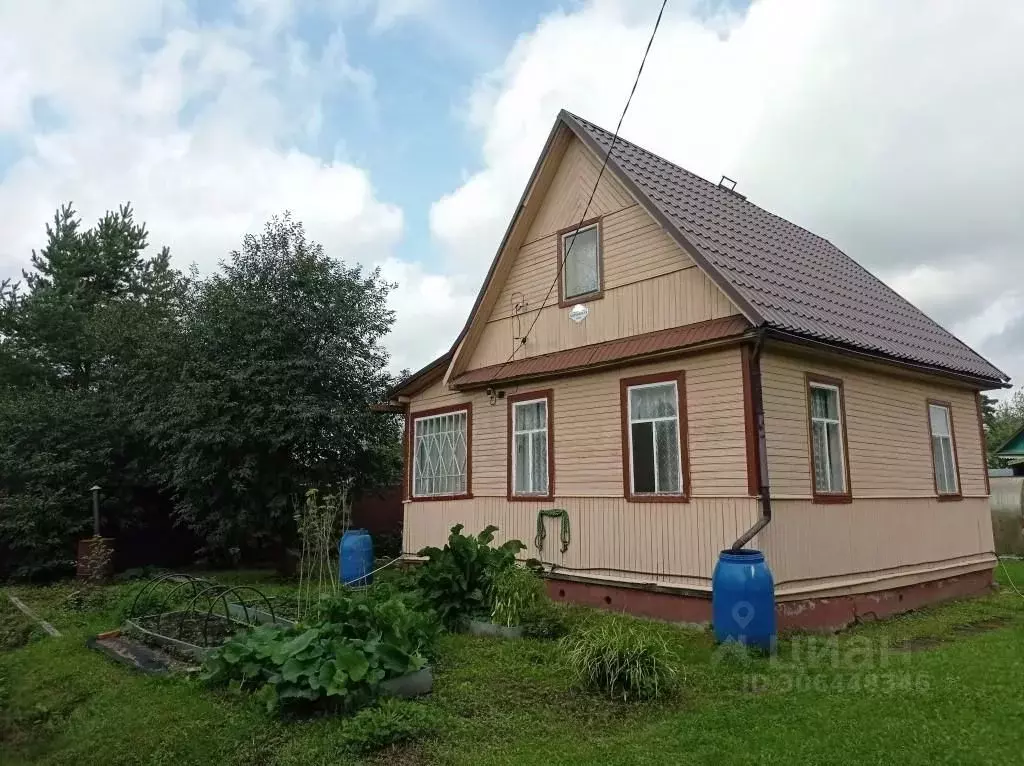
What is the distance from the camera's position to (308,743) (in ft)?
15.6

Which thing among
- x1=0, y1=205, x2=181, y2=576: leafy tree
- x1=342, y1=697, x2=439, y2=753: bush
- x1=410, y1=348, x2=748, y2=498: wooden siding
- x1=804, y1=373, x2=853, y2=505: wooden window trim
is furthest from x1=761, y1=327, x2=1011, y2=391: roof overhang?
x1=0, y1=205, x2=181, y2=576: leafy tree

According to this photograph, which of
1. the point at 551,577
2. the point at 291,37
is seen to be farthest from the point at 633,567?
the point at 291,37

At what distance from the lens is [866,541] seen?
346 inches

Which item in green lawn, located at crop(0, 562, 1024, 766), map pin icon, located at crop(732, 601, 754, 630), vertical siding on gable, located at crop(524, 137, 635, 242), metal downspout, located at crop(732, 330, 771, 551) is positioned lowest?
green lawn, located at crop(0, 562, 1024, 766)

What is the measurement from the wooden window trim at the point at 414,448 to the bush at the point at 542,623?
378 cm

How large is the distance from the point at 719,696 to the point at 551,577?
4.27 m

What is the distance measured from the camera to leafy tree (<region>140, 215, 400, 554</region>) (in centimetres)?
1318

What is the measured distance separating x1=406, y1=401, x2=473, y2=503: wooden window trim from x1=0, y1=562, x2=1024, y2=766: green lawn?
13.7 ft

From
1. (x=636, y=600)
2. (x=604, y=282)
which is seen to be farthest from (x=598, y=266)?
(x=636, y=600)

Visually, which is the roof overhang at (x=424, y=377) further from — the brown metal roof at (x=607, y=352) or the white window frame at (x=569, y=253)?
the white window frame at (x=569, y=253)

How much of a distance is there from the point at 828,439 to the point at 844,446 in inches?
10.3

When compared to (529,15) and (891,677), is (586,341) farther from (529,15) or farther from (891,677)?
(891,677)

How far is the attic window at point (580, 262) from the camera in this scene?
9.93 metres

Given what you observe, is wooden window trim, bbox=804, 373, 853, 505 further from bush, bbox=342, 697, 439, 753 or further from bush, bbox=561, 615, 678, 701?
bush, bbox=342, 697, 439, 753
